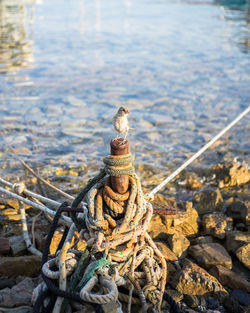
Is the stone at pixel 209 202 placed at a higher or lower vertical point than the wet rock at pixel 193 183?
higher

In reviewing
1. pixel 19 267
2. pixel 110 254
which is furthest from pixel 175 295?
pixel 19 267

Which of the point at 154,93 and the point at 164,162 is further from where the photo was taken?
the point at 154,93

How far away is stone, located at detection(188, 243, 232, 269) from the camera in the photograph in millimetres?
3148

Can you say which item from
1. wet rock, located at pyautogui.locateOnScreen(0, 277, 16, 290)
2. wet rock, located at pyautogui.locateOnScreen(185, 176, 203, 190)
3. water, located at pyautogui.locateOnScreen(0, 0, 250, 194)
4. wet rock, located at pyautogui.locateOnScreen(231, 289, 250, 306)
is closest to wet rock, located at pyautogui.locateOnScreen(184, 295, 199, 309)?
wet rock, located at pyautogui.locateOnScreen(231, 289, 250, 306)

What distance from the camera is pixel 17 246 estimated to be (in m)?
3.31

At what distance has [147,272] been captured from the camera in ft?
7.90

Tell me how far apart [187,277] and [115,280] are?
2.67 ft

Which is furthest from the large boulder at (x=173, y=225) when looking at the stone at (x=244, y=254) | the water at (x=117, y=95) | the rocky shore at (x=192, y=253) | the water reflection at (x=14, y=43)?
the water reflection at (x=14, y=43)

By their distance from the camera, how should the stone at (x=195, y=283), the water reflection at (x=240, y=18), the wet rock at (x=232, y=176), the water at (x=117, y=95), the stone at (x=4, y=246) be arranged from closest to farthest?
the stone at (x=195, y=283), the stone at (x=4, y=246), the wet rock at (x=232, y=176), the water at (x=117, y=95), the water reflection at (x=240, y=18)

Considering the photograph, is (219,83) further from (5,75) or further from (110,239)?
(110,239)

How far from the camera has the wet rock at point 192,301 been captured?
8.86 feet

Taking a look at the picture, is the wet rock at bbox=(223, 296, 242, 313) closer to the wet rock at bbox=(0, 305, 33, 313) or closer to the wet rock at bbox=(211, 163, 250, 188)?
the wet rock at bbox=(0, 305, 33, 313)

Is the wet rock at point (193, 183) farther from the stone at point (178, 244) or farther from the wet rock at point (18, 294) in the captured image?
the wet rock at point (18, 294)

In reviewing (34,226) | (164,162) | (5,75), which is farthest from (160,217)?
(5,75)
